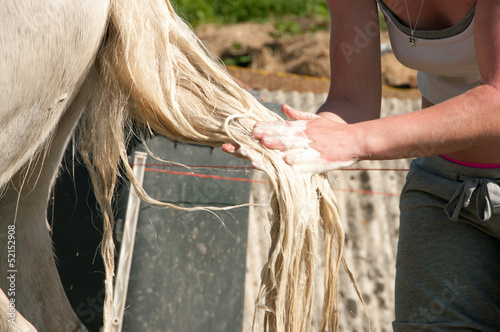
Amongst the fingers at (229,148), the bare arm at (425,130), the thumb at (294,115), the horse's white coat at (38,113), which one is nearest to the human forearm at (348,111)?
the thumb at (294,115)

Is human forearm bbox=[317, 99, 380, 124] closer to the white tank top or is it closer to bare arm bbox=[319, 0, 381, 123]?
bare arm bbox=[319, 0, 381, 123]

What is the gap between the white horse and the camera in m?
1.24

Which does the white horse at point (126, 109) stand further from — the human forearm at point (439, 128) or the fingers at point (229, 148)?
the human forearm at point (439, 128)

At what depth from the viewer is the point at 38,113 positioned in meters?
1.31

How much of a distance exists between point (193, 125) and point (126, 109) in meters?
0.17

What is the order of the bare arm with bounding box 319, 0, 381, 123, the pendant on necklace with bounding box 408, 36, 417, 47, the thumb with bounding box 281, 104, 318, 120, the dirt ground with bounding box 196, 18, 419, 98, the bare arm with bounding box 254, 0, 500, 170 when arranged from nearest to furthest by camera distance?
Result: 1. the bare arm with bounding box 254, 0, 500, 170
2. the thumb with bounding box 281, 104, 318, 120
3. the pendant on necklace with bounding box 408, 36, 417, 47
4. the bare arm with bounding box 319, 0, 381, 123
5. the dirt ground with bounding box 196, 18, 419, 98

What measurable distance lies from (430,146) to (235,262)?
3.84ft

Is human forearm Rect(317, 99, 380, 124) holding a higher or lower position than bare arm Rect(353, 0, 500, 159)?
higher

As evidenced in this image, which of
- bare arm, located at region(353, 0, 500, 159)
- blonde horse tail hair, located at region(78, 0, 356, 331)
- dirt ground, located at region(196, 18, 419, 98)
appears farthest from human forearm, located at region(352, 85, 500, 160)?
dirt ground, located at region(196, 18, 419, 98)

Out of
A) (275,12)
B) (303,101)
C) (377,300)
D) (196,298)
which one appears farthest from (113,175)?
(275,12)

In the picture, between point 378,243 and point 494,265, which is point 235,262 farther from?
point 378,243

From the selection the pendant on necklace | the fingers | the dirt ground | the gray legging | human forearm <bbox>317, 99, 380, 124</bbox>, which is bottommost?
the gray legging

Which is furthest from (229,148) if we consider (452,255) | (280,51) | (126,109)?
(280,51)

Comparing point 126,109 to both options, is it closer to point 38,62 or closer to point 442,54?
point 38,62
